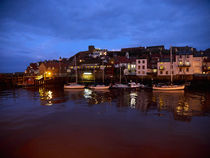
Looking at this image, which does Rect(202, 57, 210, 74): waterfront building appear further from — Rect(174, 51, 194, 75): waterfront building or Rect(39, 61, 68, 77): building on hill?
Rect(39, 61, 68, 77): building on hill

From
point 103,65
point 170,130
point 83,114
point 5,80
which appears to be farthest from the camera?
point 103,65

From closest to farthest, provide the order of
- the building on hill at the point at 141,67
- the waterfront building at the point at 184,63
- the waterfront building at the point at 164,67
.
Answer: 1. the waterfront building at the point at 184,63
2. the waterfront building at the point at 164,67
3. the building on hill at the point at 141,67

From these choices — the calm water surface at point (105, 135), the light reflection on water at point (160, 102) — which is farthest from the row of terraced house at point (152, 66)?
the calm water surface at point (105, 135)

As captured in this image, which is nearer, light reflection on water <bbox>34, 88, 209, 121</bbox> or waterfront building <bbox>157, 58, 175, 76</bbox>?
light reflection on water <bbox>34, 88, 209, 121</bbox>

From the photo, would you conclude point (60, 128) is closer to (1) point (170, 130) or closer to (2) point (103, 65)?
(1) point (170, 130)

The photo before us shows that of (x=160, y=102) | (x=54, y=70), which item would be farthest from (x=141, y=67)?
(x=54, y=70)

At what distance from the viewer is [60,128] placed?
14438 mm

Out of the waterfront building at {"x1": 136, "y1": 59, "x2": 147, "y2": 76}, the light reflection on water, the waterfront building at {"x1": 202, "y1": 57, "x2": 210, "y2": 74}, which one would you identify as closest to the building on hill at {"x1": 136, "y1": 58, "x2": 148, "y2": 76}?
the waterfront building at {"x1": 136, "y1": 59, "x2": 147, "y2": 76}

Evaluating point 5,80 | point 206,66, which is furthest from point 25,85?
point 206,66

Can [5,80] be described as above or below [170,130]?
above

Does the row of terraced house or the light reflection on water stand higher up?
the row of terraced house

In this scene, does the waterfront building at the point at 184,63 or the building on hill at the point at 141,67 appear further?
the building on hill at the point at 141,67

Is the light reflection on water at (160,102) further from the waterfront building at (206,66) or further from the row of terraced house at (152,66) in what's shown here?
the waterfront building at (206,66)

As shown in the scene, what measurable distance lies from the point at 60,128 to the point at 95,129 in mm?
3613
